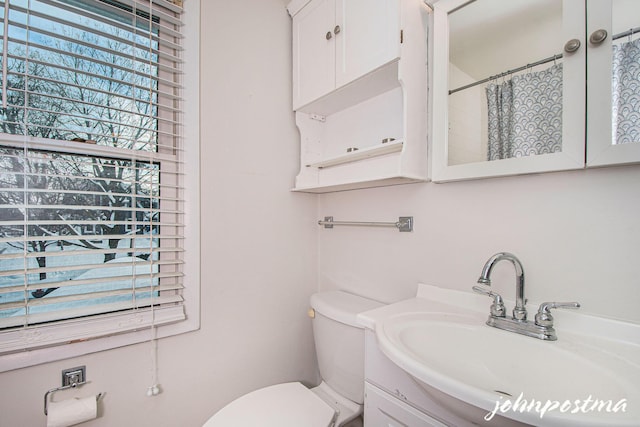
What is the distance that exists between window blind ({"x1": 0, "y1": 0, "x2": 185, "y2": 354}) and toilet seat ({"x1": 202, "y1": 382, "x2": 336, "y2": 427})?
42 centimetres

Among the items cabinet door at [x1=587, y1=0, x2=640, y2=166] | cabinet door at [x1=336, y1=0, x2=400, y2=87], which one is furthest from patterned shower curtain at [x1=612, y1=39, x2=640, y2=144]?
cabinet door at [x1=336, y1=0, x2=400, y2=87]

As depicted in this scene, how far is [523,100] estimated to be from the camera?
2.96 ft

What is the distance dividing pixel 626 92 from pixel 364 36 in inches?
32.6

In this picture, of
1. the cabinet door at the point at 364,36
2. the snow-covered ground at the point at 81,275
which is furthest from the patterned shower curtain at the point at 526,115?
the snow-covered ground at the point at 81,275

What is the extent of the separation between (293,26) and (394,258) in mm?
1294

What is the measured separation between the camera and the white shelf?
3.64 ft

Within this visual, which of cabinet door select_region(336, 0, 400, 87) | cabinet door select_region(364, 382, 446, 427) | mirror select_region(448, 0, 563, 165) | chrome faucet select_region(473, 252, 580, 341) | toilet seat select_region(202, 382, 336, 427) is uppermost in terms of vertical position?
cabinet door select_region(336, 0, 400, 87)

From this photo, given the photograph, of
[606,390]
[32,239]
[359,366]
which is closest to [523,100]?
[606,390]

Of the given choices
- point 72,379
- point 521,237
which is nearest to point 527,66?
point 521,237

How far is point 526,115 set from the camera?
894mm

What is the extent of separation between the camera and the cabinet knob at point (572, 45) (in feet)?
2.53

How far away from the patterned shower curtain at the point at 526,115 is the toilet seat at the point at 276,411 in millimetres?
1118

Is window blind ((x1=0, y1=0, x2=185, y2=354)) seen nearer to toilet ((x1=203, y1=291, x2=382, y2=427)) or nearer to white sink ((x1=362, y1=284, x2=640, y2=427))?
toilet ((x1=203, y1=291, x2=382, y2=427))

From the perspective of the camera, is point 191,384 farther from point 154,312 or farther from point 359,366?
point 359,366
